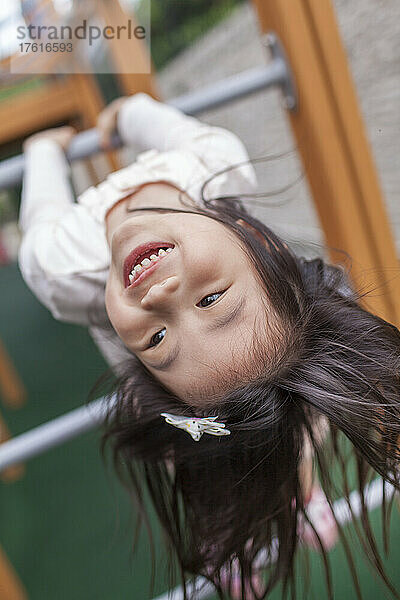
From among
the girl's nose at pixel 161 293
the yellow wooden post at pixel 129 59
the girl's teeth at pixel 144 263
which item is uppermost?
the yellow wooden post at pixel 129 59

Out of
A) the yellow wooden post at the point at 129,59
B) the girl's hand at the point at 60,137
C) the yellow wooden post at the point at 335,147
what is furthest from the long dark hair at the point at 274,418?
the yellow wooden post at the point at 129,59

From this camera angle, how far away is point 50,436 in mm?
621

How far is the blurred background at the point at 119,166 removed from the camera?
713mm

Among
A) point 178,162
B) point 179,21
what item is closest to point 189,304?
point 178,162

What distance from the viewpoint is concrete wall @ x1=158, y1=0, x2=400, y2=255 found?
68 centimetres

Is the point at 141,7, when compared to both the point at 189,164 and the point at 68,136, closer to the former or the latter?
the point at 68,136

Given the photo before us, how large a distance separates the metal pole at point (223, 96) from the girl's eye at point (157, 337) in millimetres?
303

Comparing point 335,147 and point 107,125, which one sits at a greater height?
point 107,125

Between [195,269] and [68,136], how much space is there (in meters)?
0.38

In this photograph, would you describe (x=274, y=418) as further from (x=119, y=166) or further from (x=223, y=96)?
(x=119, y=166)

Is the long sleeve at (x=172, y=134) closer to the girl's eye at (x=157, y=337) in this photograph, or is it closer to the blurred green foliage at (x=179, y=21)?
the girl's eye at (x=157, y=337)

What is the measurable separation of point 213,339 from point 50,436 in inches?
10.8

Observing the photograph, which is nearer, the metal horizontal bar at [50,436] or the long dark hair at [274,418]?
the long dark hair at [274,418]

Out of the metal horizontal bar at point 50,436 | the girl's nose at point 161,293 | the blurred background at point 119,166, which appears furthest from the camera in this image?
the blurred background at point 119,166
